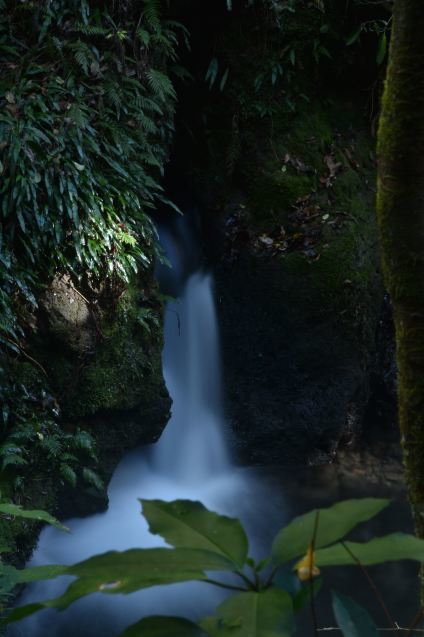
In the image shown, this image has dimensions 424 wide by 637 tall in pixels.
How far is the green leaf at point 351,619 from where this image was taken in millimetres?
803

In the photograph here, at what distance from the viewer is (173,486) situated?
20.3ft

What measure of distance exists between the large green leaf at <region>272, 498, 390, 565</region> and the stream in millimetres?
3761

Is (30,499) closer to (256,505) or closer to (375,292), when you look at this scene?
(256,505)

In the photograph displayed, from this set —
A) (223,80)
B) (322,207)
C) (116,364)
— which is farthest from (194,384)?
(223,80)

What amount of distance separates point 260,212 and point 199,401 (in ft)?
6.87

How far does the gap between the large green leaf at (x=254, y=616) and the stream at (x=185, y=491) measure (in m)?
3.78

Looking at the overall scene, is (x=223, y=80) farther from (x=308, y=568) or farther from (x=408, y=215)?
(x=308, y=568)

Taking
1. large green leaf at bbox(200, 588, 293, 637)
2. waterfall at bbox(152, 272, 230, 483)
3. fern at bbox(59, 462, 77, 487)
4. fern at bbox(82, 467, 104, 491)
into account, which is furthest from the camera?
waterfall at bbox(152, 272, 230, 483)

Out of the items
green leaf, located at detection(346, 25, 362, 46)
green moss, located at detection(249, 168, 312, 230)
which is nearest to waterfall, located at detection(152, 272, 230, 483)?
green moss, located at detection(249, 168, 312, 230)

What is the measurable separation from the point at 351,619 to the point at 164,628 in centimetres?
24

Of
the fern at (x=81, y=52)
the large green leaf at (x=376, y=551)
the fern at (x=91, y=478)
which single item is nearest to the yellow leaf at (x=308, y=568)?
the large green leaf at (x=376, y=551)

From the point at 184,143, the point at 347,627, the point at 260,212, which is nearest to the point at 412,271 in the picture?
the point at 347,627

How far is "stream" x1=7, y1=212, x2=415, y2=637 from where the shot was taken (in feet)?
14.3

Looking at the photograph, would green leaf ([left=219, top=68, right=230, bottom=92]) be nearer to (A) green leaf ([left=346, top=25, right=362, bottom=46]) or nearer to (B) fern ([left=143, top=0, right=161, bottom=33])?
(B) fern ([left=143, top=0, right=161, bottom=33])
